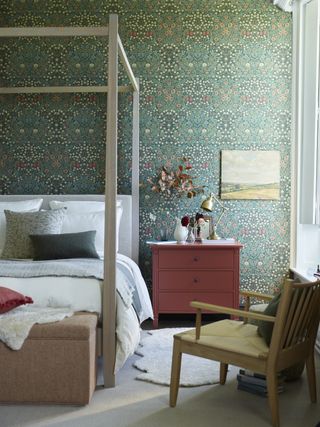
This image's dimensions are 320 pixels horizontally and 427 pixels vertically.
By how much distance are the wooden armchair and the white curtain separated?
3.42m

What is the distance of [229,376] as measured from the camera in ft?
12.1

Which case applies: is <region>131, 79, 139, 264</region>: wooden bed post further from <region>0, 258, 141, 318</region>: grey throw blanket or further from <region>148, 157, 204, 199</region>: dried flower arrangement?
<region>0, 258, 141, 318</region>: grey throw blanket

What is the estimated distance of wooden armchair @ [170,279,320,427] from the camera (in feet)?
9.16

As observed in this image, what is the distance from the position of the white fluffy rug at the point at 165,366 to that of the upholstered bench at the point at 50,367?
633mm

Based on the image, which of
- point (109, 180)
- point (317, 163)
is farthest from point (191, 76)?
point (109, 180)

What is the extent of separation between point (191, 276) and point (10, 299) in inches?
89.7

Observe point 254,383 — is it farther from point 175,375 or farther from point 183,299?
point 183,299

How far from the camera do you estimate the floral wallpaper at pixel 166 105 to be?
561cm

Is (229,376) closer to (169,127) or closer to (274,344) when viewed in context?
(274,344)

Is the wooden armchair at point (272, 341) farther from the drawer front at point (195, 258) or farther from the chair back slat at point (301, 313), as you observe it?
the drawer front at point (195, 258)

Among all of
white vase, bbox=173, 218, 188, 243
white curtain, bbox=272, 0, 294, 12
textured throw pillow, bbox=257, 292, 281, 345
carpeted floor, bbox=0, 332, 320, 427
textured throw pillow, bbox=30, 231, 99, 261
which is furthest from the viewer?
white curtain, bbox=272, 0, 294, 12


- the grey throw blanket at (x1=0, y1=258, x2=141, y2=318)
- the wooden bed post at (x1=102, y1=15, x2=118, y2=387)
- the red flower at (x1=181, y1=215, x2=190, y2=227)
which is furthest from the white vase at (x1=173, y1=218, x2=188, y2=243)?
the wooden bed post at (x1=102, y1=15, x2=118, y2=387)

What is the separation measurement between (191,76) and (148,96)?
496mm

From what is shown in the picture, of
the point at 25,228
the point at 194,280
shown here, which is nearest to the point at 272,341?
the point at 194,280
